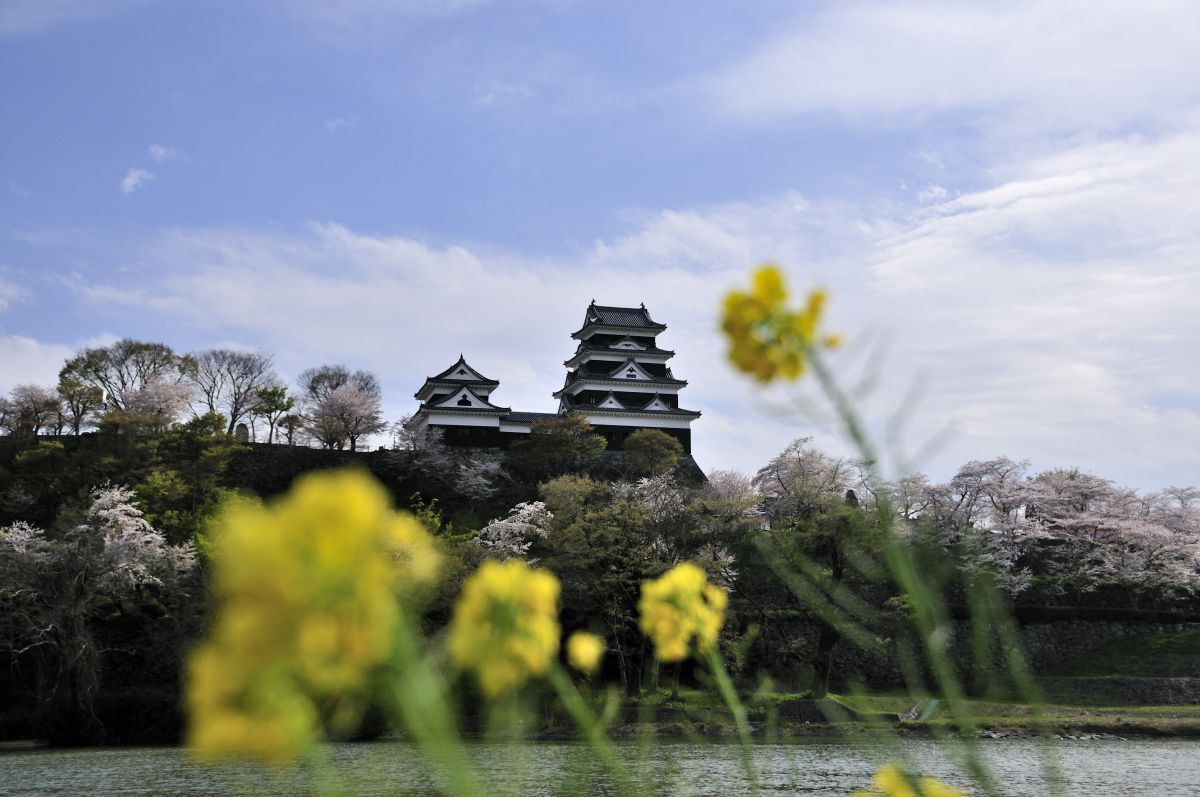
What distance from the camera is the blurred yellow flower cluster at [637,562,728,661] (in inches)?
57.1

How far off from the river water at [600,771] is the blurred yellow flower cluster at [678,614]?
8.09m

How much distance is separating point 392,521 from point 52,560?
22.9 meters

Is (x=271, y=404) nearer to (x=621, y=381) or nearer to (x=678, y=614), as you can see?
(x=621, y=381)

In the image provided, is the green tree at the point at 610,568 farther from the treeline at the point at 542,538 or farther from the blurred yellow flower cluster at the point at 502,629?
the blurred yellow flower cluster at the point at 502,629

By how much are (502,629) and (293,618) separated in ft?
0.92

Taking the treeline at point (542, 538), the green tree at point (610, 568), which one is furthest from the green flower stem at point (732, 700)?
the green tree at point (610, 568)

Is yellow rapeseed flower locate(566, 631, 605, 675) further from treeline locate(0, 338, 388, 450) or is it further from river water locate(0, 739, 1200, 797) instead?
treeline locate(0, 338, 388, 450)

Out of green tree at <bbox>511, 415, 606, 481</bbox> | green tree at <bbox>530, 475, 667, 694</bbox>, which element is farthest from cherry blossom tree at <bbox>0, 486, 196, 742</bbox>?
green tree at <bbox>511, 415, 606, 481</bbox>

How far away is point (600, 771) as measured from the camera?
43.9 feet

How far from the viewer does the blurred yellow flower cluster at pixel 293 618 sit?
0.60 meters

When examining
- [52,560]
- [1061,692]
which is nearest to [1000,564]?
[1061,692]

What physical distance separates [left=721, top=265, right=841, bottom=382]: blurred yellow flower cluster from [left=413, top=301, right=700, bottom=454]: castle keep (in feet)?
108

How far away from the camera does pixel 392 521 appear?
0.67 m

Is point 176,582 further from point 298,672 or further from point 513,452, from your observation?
point 298,672
